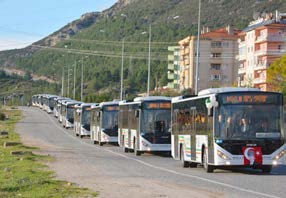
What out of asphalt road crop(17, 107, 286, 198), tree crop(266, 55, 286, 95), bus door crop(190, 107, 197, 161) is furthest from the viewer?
tree crop(266, 55, 286, 95)

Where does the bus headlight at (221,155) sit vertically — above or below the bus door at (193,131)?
below

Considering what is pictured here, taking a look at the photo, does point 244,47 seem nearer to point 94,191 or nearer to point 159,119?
point 159,119

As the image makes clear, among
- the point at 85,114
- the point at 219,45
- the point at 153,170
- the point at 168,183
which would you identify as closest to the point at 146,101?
the point at 153,170

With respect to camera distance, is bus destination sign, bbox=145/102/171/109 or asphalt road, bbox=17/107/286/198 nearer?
asphalt road, bbox=17/107/286/198

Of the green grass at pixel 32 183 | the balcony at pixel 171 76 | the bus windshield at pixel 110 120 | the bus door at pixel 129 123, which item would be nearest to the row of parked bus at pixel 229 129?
the green grass at pixel 32 183

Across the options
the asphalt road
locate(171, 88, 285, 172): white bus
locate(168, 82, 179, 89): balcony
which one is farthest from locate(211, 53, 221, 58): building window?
locate(171, 88, 285, 172): white bus

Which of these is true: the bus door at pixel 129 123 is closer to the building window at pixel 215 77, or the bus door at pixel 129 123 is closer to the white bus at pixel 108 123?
the white bus at pixel 108 123

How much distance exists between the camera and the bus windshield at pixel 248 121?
26812 mm

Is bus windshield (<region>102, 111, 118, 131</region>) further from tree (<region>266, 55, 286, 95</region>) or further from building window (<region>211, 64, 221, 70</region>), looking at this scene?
building window (<region>211, 64, 221, 70</region>)

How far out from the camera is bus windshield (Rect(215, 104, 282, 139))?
26812mm

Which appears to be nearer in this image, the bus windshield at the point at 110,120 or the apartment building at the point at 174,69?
the bus windshield at the point at 110,120

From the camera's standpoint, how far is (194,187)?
71.1 feet

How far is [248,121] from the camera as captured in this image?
2689 cm

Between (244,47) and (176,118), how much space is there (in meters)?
91.3
